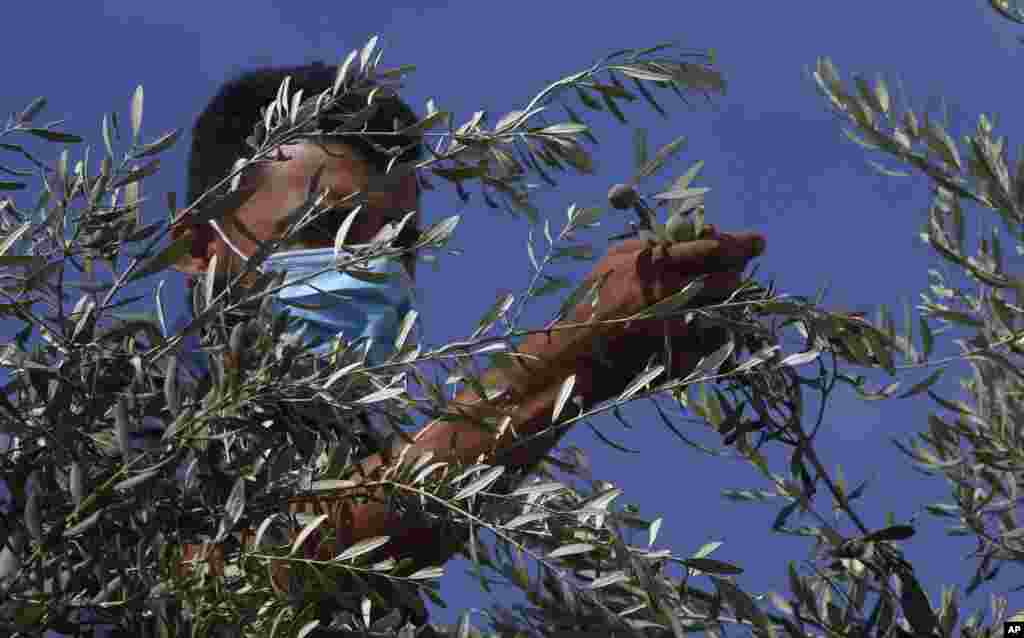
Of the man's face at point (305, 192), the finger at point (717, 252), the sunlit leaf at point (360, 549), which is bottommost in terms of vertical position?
the sunlit leaf at point (360, 549)

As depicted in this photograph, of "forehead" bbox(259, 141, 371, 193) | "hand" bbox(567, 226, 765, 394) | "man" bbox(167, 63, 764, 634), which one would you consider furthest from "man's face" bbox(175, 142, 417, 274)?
"hand" bbox(567, 226, 765, 394)

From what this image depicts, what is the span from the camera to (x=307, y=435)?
68.8 inches

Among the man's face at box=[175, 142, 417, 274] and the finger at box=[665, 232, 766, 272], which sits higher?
the finger at box=[665, 232, 766, 272]

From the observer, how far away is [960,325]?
2.63 metres

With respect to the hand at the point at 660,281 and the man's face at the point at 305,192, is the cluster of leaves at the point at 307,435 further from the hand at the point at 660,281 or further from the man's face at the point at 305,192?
the man's face at the point at 305,192

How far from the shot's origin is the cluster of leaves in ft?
5.21

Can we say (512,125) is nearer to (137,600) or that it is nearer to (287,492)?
(287,492)

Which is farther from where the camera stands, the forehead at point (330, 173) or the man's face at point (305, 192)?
the forehead at point (330, 173)

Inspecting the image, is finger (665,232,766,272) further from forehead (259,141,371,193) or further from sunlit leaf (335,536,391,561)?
forehead (259,141,371,193)

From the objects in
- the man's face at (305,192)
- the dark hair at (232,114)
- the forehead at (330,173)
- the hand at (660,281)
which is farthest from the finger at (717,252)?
the dark hair at (232,114)

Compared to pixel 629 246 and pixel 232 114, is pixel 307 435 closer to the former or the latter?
pixel 629 246

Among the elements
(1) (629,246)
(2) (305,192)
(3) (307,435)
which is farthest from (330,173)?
(3) (307,435)

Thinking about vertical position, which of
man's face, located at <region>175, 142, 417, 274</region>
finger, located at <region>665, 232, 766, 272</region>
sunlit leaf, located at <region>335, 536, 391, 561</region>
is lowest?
sunlit leaf, located at <region>335, 536, 391, 561</region>

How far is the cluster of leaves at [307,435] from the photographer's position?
1589mm
